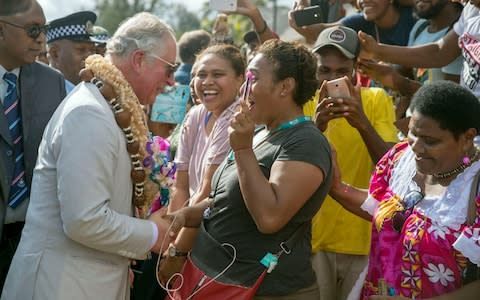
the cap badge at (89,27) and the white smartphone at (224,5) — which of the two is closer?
the white smartphone at (224,5)

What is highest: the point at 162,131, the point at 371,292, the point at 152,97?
the point at 152,97

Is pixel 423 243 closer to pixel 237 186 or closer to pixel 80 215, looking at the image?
pixel 237 186

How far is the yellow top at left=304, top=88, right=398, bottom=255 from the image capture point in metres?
4.61

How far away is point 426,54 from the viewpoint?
5105 mm

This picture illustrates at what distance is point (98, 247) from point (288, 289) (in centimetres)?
94

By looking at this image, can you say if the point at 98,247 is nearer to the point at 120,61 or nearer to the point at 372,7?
the point at 120,61

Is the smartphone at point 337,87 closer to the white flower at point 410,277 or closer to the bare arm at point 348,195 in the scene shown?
the bare arm at point 348,195

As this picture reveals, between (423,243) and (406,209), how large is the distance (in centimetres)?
23

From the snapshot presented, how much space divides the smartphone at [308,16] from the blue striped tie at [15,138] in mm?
2346

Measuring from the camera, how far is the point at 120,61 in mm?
3682

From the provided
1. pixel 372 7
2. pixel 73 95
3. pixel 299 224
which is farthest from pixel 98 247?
pixel 372 7

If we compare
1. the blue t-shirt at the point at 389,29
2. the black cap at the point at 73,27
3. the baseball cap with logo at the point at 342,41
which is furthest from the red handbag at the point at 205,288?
the black cap at the point at 73,27

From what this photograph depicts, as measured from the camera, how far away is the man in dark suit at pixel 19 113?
164 inches

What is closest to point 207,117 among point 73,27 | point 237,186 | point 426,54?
point 237,186
